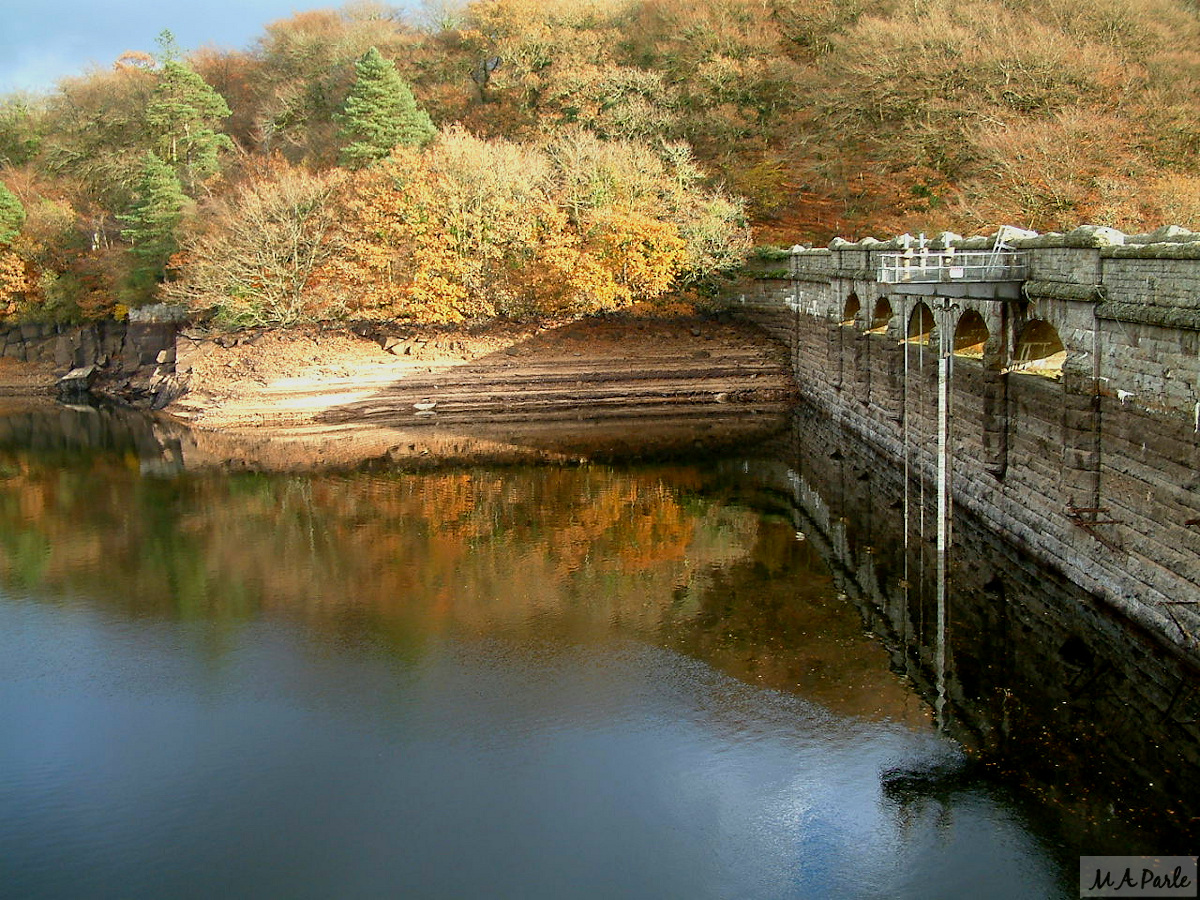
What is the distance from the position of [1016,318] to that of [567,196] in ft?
79.6

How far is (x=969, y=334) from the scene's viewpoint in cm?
2203

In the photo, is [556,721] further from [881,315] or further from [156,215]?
[156,215]

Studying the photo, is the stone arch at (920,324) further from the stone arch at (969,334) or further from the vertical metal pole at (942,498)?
the vertical metal pole at (942,498)

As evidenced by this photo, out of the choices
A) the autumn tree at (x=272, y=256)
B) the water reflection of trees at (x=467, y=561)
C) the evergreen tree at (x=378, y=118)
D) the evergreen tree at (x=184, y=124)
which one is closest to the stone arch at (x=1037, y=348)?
the water reflection of trees at (x=467, y=561)

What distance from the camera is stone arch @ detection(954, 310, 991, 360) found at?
2122cm

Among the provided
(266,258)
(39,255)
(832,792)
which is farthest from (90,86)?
(832,792)

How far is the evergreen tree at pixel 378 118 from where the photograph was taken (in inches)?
1769

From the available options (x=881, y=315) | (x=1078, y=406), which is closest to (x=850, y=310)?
(x=881, y=315)

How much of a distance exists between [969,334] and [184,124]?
44454 mm

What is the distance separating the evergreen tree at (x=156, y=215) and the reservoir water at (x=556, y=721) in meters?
27.1

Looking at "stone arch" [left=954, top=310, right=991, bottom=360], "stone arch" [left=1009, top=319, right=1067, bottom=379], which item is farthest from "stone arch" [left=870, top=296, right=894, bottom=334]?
"stone arch" [left=1009, top=319, right=1067, bottom=379]

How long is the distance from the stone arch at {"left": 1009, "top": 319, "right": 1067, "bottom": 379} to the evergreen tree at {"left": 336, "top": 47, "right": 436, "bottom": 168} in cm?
3197

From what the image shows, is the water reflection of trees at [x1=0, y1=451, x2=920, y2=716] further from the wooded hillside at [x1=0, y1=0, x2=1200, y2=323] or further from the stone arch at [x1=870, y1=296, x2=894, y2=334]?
the wooded hillside at [x1=0, y1=0, x2=1200, y2=323]

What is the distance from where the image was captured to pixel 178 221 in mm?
45375
